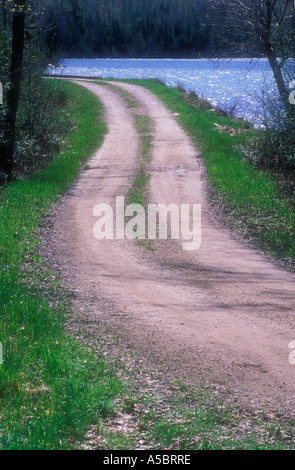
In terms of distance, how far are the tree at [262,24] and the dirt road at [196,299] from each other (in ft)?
16.9

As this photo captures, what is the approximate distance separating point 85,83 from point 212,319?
1447 inches

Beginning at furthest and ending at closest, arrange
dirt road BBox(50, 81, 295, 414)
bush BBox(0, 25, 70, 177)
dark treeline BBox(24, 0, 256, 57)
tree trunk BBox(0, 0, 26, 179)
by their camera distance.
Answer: dark treeline BBox(24, 0, 256, 57)
bush BBox(0, 25, 70, 177)
tree trunk BBox(0, 0, 26, 179)
dirt road BBox(50, 81, 295, 414)

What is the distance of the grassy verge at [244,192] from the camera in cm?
1034

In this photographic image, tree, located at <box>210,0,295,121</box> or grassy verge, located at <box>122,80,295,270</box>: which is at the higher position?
tree, located at <box>210,0,295,121</box>

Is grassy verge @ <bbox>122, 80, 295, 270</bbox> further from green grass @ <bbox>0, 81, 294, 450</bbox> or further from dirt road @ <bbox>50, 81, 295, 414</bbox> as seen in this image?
green grass @ <bbox>0, 81, 294, 450</bbox>

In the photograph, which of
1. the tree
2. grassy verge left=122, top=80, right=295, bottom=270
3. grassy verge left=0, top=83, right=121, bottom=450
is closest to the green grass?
grassy verge left=0, top=83, right=121, bottom=450

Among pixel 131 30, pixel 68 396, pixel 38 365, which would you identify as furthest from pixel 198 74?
pixel 68 396

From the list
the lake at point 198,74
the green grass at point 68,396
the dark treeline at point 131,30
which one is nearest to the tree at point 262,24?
the lake at point 198,74

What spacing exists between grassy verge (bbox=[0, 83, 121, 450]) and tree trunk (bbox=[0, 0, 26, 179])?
181 inches

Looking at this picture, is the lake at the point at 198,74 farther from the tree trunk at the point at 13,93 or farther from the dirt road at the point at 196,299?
the dirt road at the point at 196,299

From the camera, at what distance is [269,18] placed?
1806 centimetres

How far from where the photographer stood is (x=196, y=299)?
24.6 ft

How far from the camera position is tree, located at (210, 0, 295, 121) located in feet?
49.9

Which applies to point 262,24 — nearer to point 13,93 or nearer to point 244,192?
point 244,192
